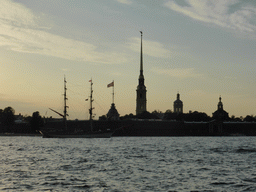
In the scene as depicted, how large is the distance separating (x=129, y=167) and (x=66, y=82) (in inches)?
4411

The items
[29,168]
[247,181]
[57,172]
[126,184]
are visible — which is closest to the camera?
[126,184]

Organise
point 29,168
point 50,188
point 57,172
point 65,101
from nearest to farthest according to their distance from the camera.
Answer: point 50,188 < point 57,172 < point 29,168 < point 65,101

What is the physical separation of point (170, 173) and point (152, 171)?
2.07m

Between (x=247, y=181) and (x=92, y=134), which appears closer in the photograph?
(x=247, y=181)

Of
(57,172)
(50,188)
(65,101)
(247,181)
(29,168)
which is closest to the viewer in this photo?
(50,188)

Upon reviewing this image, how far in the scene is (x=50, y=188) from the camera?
2955 centimetres

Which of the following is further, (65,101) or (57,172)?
(65,101)

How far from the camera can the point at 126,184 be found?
32156mm

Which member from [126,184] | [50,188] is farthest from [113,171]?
[50,188]

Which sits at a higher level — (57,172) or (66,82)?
(66,82)

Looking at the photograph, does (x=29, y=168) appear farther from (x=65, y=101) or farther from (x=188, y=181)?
(x=65, y=101)

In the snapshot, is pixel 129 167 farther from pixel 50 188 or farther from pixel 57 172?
pixel 50 188

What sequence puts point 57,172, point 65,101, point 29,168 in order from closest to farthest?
point 57,172 < point 29,168 < point 65,101

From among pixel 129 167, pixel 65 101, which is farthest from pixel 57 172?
pixel 65 101
